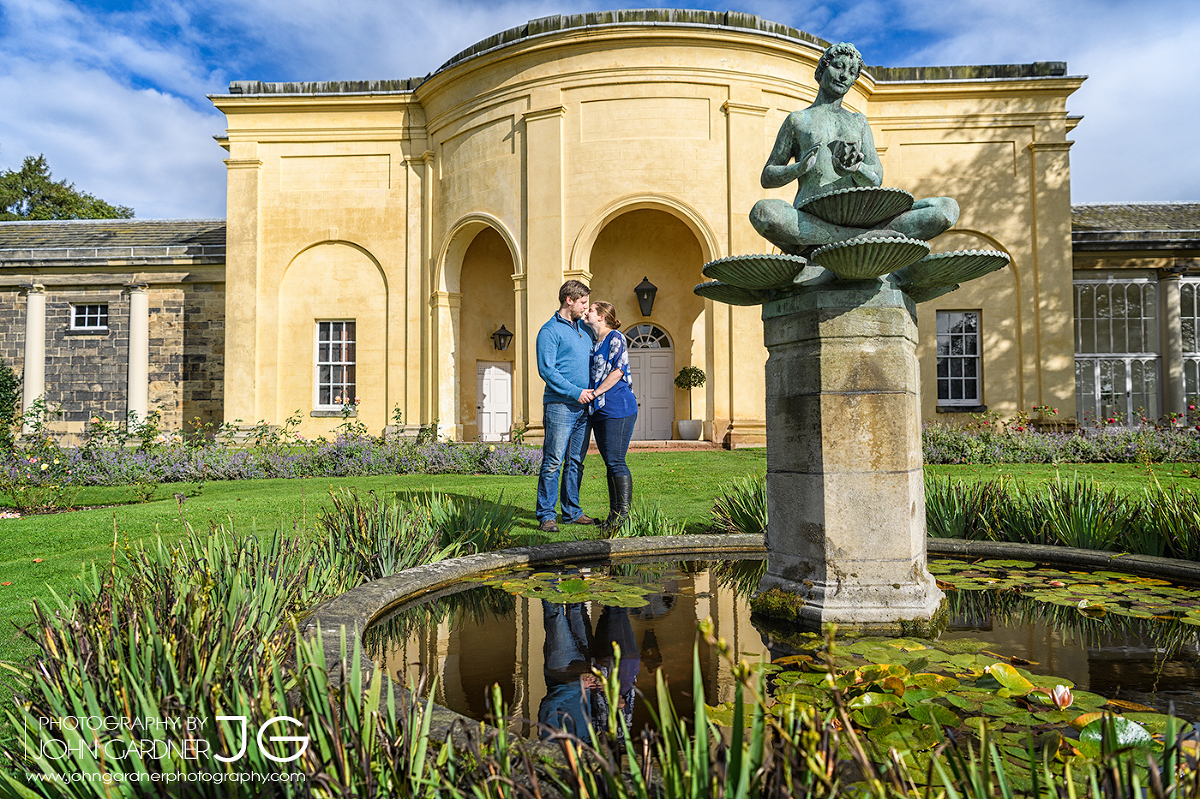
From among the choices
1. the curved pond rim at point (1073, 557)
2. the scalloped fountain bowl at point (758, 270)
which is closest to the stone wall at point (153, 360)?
the scalloped fountain bowl at point (758, 270)

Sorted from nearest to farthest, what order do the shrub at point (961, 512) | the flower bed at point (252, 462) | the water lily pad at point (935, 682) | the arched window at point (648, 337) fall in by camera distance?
1. the water lily pad at point (935, 682)
2. the shrub at point (961, 512)
3. the flower bed at point (252, 462)
4. the arched window at point (648, 337)

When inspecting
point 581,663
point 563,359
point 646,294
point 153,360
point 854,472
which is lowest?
point 581,663

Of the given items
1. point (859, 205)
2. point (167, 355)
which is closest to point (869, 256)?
point (859, 205)

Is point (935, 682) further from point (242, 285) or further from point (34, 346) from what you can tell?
point (34, 346)

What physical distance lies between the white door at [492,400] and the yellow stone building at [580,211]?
45 mm

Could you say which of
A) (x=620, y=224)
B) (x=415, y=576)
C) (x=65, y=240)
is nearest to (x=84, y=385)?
(x=65, y=240)

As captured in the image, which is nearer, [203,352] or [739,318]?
[739,318]

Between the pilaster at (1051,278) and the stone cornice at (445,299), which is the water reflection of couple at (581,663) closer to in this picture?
the stone cornice at (445,299)

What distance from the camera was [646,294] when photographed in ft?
50.6

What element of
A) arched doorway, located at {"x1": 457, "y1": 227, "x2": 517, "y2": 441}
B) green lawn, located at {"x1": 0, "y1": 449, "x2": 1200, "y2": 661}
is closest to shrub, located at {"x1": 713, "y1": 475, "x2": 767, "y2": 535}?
green lawn, located at {"x1": 0, "y1": 449, "x2": 1200, "y2": 661}

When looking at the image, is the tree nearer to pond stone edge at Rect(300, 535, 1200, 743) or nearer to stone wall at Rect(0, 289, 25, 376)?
stone wall at Rect(0, 289, 25, 376)

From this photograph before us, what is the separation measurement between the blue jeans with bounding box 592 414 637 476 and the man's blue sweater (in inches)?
11.1

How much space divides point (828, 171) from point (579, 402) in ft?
8.09

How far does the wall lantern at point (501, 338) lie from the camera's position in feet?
53.6
